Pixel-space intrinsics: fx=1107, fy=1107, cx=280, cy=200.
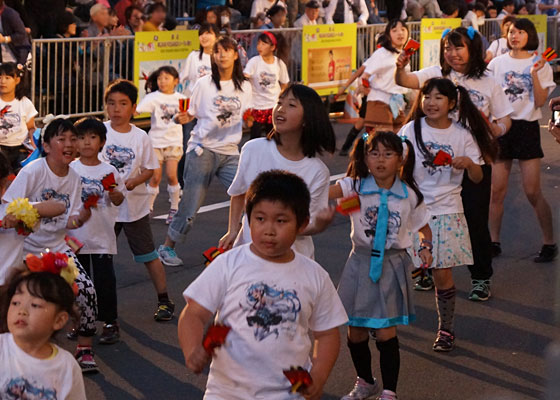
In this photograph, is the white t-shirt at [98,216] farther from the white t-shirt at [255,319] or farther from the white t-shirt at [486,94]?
the white t-shirt at [255,319]

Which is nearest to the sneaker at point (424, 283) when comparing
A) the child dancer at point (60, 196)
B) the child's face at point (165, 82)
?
the child dancer at point (60, 196)

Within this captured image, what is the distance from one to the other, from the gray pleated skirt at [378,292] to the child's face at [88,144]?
1.96 m

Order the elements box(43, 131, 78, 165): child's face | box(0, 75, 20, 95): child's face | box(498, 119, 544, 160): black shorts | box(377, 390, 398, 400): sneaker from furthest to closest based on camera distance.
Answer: box(0, 75, 20, 95): child's face → box(498, 119, 544, 160): black shorts → box(43, 131, 78, 165): child's face → box(377, 390, 398, 400): sneaker

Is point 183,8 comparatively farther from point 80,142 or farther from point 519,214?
point 80,142

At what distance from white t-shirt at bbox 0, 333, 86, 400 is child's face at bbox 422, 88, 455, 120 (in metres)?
3.55

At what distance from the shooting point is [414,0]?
23016 millimetres

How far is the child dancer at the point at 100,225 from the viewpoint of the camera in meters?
6.88

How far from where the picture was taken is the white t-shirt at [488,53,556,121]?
362 inches

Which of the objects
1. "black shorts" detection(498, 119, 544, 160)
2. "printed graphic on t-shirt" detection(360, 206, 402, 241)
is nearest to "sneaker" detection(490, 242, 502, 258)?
"black shorts" detection(498, 119, 544, 160)

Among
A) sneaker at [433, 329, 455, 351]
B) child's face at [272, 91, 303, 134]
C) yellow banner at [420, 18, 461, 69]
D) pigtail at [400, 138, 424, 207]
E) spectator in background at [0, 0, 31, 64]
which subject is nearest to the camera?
child's face at [272, 91, 303, 134]

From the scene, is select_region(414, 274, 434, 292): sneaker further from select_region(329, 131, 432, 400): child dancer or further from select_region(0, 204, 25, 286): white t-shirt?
select_region(0, 204, 25, 286): white t-shirt

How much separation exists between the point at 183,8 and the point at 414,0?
5.28 meters

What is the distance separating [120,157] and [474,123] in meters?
2.49

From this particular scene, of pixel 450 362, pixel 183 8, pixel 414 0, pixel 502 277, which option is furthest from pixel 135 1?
pixel 450 362
